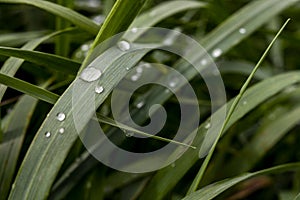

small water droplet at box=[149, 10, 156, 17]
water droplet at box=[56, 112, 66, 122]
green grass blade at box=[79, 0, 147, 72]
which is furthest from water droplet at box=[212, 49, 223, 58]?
water droplet at box=[56, 112, 66, 122]

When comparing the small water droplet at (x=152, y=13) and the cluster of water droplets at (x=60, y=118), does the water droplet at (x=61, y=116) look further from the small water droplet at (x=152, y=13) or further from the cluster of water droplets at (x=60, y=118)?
the small water droplet at (x=152, y=13)

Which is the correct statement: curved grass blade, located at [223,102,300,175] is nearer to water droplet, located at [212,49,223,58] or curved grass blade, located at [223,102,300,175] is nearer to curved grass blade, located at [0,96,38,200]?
water droplet, located at [212,49,223,58]

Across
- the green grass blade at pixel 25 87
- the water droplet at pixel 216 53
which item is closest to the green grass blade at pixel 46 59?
the green grass blade at pixel 25 87

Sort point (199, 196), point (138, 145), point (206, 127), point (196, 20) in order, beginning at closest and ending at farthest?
point (199, 196), point (206, 127), point (138, 145), point (196, 20)

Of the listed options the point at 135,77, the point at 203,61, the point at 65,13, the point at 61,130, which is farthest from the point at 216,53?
the point at 61,130

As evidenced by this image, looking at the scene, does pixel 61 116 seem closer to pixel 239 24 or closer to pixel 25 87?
pixel 25 87

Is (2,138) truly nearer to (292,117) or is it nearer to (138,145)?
(138,145)

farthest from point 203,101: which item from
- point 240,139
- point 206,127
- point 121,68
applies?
point 121,68
